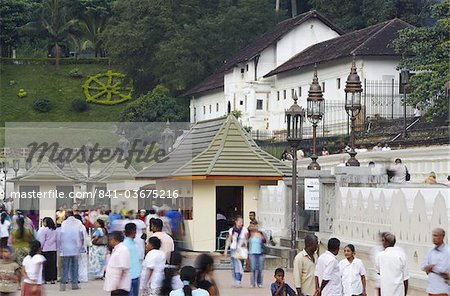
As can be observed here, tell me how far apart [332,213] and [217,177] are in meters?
3.49

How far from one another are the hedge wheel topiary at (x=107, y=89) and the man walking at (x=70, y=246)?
78447 mm

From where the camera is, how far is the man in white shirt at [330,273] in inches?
640

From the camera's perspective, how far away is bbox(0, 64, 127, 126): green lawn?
332 feet

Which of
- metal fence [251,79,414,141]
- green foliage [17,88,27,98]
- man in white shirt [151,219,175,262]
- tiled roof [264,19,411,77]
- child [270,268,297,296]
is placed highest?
green foliage [17,88,27,98]

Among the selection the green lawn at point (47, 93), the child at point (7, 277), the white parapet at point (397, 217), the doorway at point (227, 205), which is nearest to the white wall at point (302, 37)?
the green lawn at point (47, 93)

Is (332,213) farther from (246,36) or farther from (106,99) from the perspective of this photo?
(106,99)

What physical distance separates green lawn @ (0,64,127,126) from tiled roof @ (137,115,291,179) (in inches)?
2568

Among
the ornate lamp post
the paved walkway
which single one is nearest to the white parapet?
the ornate lamp post

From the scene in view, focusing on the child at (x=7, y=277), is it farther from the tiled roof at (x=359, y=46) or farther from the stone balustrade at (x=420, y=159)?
the tiled roof at (x=359, y=46)

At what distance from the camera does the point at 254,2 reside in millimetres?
86438

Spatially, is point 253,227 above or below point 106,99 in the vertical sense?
below

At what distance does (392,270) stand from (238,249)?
8923 millimetres

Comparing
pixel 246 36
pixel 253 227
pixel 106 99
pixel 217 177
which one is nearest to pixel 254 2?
pixel 246 36

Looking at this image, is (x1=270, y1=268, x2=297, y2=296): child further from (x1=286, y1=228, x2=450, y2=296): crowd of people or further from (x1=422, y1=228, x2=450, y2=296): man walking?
(x1=422, y1=228, x2=450, y2=296): man walking
